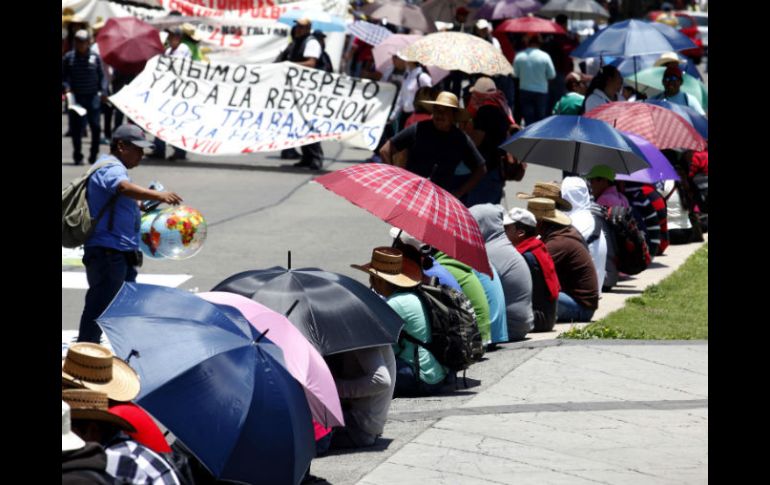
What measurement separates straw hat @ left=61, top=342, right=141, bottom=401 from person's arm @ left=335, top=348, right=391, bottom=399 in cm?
231

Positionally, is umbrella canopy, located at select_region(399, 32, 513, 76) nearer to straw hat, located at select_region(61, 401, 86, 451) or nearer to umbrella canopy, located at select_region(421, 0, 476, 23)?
straw hat, located at select_region(61, 401, 86, 451)

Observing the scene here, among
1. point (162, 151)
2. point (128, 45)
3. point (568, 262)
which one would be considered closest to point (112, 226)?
point (568, 262)

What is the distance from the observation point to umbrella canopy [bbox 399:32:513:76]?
15.9 metres

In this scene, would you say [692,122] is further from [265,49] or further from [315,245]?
[265,49]

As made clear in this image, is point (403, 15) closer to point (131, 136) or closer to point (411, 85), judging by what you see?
point (411, 85)

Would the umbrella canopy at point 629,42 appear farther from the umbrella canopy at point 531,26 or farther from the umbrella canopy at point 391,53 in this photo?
the umbrella canopy at point 531,26

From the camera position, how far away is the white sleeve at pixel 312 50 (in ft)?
67.5

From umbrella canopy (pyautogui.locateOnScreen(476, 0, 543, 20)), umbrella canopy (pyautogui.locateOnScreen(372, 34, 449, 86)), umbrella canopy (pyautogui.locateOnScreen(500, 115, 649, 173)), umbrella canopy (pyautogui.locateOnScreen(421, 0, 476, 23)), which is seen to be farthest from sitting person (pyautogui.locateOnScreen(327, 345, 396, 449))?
umbrella canopy (pyautogui.locateOnScreen(421, 0, 476, 23))

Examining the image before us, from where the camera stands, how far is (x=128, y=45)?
20.6 m

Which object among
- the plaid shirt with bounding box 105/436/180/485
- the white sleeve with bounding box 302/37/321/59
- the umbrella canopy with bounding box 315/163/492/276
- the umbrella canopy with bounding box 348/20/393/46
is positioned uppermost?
the umbrella canopy with bounding box 348/20/393/46

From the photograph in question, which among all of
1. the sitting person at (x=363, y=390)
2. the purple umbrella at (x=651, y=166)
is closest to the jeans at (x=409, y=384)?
the sitting person at (x=363, y=390)
